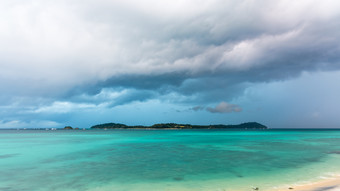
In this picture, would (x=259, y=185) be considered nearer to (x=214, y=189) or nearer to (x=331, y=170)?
(x=214, y=189)

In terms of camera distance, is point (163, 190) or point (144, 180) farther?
point (144, 180)

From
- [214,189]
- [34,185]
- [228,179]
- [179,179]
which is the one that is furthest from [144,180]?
[34,185]

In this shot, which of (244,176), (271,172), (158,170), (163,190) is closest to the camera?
(163,190)

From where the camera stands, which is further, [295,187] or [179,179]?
[179,179]

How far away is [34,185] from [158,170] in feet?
34.8

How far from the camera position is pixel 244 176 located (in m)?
18.0

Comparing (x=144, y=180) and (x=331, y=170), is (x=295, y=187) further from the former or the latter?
(x=144, y=180)

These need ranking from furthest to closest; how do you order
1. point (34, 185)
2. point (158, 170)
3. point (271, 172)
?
point (158, 170) → point (271, 172) → point (34, 185)

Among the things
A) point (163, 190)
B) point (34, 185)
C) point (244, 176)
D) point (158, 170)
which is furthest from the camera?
point (158, 170)

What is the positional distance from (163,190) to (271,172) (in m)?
11.3

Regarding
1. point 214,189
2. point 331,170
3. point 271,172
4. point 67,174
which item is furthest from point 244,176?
point 67,174

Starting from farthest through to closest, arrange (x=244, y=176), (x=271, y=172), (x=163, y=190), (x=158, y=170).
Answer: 1. (x=158, y=170)
2. (x=271, y=172)
3. (x=244, y=176)
4. (x=163, y=190)

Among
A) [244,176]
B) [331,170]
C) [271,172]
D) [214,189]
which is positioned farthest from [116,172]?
[331,170]

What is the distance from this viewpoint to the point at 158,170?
826 inches
